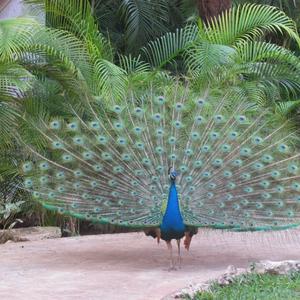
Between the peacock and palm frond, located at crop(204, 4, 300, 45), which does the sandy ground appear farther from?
palm frond, located at crop(204, 4, 300, 45)

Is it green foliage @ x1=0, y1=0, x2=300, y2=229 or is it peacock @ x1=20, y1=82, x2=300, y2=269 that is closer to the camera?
peacock @ x1=20, y1=82, x2=300, y2=269

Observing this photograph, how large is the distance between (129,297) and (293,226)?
6.48 feet

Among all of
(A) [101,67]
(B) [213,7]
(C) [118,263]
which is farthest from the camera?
(B) [213,7]

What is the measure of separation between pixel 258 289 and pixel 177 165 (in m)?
1.66

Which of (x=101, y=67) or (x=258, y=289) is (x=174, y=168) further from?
(x=101, y=67)

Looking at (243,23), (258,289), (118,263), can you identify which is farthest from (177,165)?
(243,23)

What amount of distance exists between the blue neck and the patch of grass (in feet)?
2.73

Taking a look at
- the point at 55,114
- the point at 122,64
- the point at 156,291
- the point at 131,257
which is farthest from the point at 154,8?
the point at 156,291

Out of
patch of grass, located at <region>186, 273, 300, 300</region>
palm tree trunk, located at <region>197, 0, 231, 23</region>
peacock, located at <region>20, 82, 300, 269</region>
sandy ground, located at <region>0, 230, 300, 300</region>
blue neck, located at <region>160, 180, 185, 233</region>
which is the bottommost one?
patch of grass, located at <region>186, 273, 300, 300</region>

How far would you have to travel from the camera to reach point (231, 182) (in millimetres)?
7035

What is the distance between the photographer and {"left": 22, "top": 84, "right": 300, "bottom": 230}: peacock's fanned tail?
6.93m

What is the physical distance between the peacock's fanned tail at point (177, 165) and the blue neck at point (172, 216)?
4.7 inches

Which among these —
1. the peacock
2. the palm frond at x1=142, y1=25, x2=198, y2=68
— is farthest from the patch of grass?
the palm frond at x1=142, y1=25, x2=198, y2=68

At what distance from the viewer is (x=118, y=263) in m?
7.26
